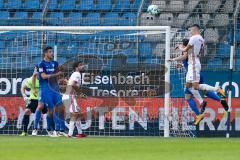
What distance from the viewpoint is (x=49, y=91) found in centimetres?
1808

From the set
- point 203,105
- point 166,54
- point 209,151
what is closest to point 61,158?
point 209,151

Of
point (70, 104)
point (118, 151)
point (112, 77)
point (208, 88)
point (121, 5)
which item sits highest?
point (121, 5)

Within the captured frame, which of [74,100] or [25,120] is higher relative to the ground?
[74,100]

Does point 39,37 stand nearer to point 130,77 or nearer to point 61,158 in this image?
point 130,77

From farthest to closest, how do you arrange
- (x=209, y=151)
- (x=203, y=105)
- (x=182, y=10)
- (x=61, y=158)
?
(x=182, y=10) → (x=203, y=105) → (x=209, y=151) → (x=61, y=158)

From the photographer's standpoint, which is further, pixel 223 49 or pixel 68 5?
pixel 68 5

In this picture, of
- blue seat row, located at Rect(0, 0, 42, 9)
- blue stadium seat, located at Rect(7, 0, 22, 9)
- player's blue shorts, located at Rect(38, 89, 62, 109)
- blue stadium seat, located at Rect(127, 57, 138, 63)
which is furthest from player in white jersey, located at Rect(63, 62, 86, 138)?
blue stadium seat, located at Rect(7, 0, 22, 9)

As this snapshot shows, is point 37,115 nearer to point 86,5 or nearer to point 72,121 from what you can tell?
point 72,121

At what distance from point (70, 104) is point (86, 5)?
7542 millimetres

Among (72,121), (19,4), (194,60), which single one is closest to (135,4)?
(19,4)

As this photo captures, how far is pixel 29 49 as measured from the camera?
20.0 m

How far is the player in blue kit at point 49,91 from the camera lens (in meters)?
17.9

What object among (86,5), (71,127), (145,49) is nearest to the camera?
(71,127)

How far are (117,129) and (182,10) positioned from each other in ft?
18.1
